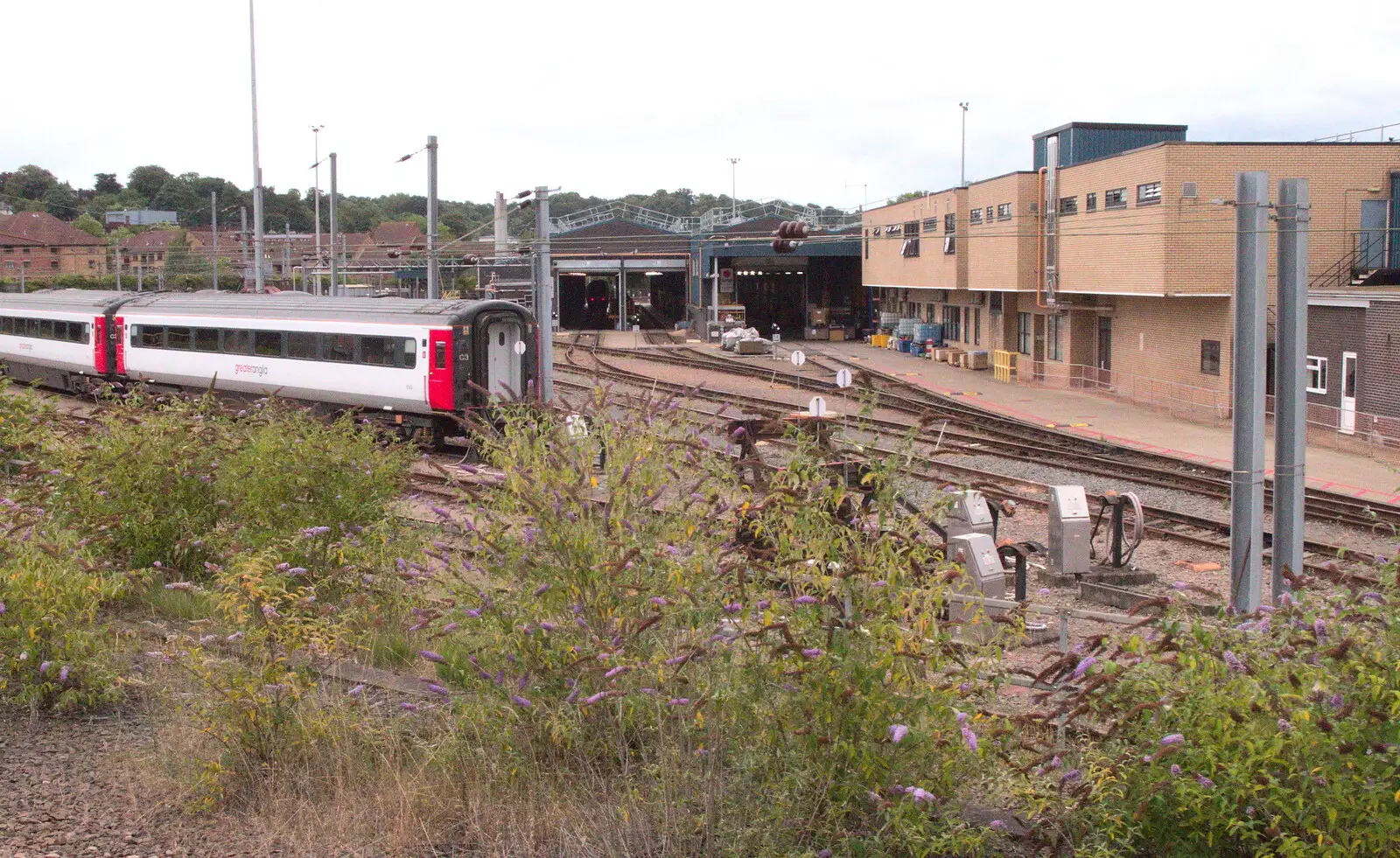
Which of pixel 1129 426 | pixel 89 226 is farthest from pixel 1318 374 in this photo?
pixel 89 226

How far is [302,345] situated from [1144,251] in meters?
20.1

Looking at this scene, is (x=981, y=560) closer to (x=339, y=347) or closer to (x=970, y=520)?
(x=970, y=520)

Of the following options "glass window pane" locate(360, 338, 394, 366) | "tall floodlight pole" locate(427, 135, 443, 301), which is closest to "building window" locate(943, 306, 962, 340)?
"tall floodlight pole" locate(427, 135, 443, 301)

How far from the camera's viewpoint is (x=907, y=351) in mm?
52312

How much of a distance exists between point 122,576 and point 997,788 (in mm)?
5768

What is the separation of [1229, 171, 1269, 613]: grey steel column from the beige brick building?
19774mm

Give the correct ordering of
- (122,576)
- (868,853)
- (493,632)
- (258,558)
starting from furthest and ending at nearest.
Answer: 1. (122,576)
2. (258,558)
3. (493,632)
4. (868,853)

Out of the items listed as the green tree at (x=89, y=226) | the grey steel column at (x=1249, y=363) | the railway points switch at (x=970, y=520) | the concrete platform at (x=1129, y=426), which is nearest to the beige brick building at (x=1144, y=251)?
the concrete platform at (x=1129, y=426)

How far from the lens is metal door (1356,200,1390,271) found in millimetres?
30016

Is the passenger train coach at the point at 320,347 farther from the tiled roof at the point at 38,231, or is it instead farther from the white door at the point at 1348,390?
the tiled roof at the point at 38,231

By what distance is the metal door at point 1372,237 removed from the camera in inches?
1182

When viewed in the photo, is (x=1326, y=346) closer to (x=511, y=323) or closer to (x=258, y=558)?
(x=511, y=323)

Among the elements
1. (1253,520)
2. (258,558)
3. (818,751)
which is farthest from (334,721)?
(1253,520)

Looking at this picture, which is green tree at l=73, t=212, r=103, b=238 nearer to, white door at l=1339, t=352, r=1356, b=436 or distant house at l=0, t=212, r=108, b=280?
distant house at l=0, t=212, r=108, b=280
